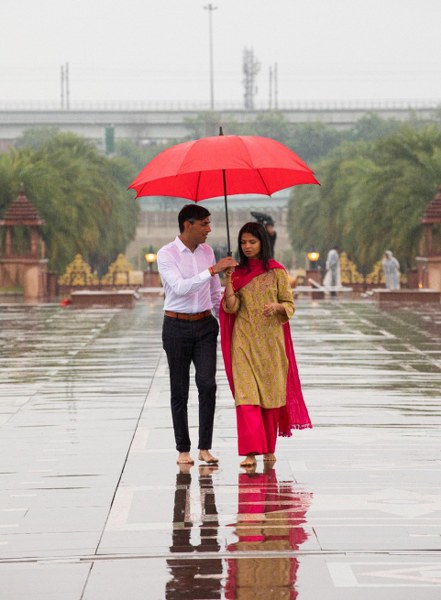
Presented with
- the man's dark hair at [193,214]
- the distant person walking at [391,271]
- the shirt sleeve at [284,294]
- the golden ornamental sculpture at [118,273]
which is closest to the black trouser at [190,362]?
the shirt sleeve at [284,294]

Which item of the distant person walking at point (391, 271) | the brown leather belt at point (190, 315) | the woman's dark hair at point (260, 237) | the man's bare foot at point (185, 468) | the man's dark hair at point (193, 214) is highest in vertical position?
the man's dark hair at point (193, 214)

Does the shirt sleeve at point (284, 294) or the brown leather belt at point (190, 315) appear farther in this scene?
the brown leather belt at point (190, 315)

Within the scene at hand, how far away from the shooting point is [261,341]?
10.8 metres

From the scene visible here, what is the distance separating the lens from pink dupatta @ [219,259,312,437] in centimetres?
1082

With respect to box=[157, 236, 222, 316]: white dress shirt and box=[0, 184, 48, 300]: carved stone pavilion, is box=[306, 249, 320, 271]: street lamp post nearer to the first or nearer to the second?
box=[0, 184, 48, 300]: carved stone pavilion

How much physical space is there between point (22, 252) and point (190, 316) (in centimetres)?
3964

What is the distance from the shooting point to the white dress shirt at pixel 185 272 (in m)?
10.8

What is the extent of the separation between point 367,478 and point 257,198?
131150 mm

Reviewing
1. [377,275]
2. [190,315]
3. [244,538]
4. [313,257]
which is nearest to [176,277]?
[190,315]

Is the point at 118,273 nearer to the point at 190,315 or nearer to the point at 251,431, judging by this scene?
the point at 190,315

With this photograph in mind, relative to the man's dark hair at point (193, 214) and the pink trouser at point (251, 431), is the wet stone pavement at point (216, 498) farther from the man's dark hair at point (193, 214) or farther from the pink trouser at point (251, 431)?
the man's dark hair at point (193, 214)

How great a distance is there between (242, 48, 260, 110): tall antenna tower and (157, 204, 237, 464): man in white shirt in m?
182

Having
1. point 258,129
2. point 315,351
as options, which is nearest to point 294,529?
point 315,351

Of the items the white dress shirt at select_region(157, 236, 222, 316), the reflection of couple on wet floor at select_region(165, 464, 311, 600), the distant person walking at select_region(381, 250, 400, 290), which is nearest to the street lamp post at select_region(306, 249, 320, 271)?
the distant person walking at select_region(381, 250, 400, 290)
